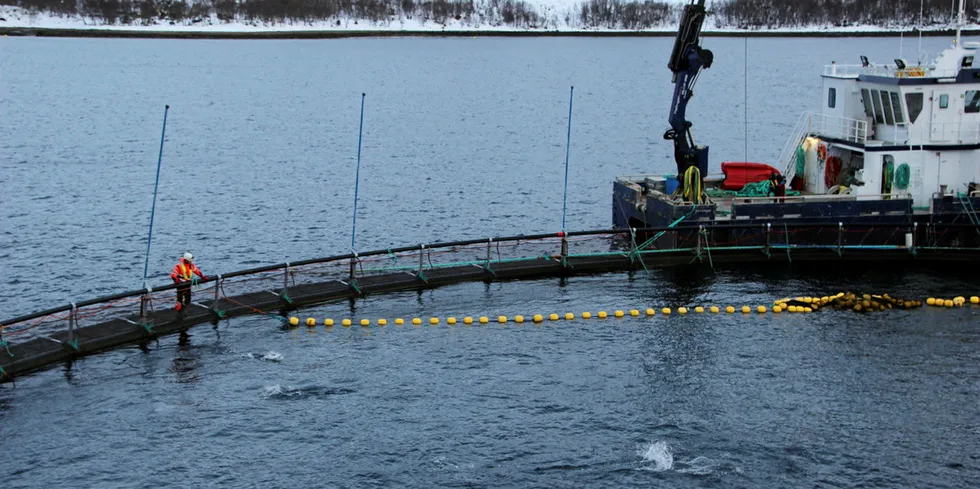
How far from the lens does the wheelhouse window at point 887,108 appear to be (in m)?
54.9

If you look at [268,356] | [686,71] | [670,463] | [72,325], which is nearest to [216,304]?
[268,356]

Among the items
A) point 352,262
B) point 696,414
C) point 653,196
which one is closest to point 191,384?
point 352,262

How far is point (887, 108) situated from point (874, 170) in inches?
129

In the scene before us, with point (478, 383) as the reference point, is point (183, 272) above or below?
above

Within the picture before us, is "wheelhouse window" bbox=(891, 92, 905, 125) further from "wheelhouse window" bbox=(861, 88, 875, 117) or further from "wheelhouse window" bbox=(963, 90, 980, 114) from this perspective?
"wheelhouse window" bbox=(963, 90, 980, 114)

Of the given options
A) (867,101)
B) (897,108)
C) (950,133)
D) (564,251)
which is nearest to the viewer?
(564,251)

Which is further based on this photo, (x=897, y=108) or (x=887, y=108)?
(x=887, y=108)

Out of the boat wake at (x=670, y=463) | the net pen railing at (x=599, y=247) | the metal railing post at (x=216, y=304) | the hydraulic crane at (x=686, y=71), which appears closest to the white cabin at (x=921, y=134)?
the net pen railing at (x=599, y=247)

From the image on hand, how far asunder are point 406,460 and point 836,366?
1593 centimetres

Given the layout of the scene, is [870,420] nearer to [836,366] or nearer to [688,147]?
[836,366]

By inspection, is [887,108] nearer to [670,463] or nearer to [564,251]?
[564,251]

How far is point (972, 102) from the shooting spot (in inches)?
2154

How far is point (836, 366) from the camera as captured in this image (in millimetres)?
39688

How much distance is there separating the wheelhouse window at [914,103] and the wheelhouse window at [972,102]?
216 centimetres
